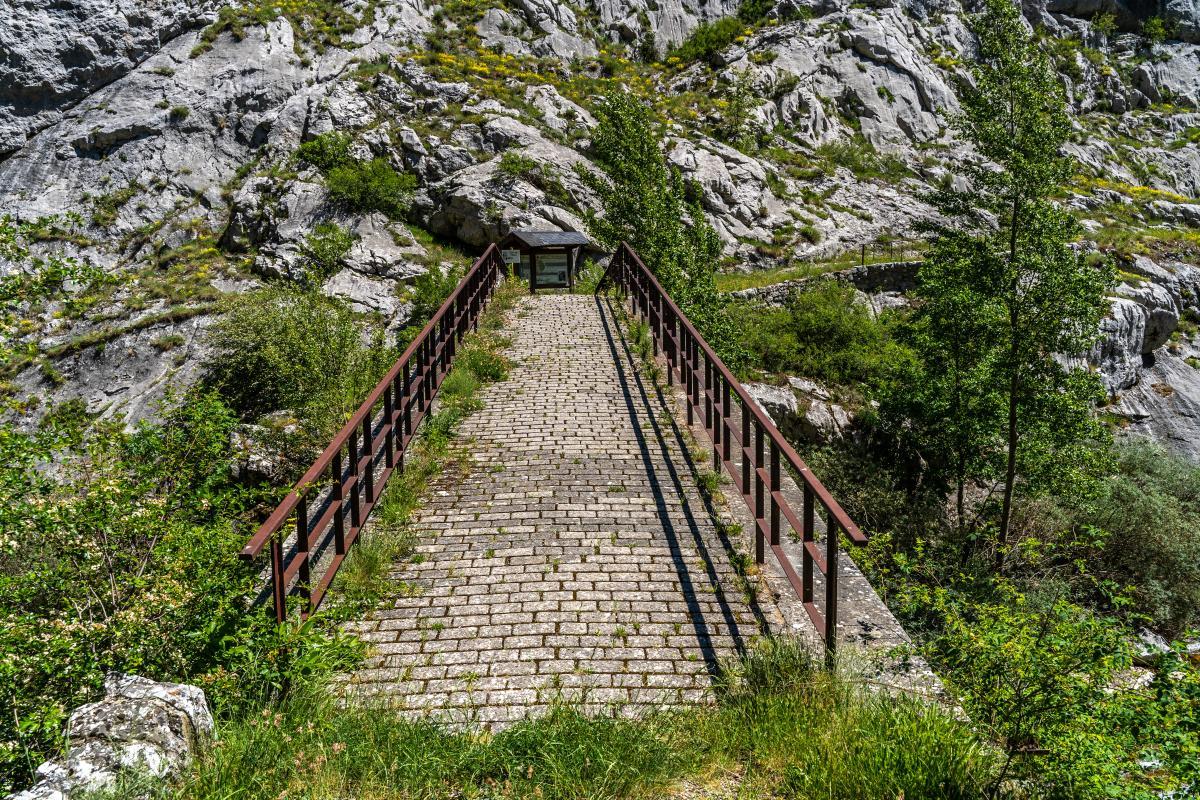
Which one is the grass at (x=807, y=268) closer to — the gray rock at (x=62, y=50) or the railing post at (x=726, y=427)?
the railing post at (x=726, y=427)

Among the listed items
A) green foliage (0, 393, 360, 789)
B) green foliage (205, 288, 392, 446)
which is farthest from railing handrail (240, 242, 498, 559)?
green foliage (205, 288, 392, 446)

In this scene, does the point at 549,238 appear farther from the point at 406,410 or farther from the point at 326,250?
the point at 406,410

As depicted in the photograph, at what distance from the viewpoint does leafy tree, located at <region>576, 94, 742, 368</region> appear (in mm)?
15719

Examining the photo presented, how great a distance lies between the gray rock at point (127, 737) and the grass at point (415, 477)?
3.99ft

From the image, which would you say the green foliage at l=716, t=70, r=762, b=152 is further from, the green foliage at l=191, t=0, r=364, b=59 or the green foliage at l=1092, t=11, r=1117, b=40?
the green foliage at l=1092, t=11, r=1117, b=40

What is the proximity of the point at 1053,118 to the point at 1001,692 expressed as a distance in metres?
13.2

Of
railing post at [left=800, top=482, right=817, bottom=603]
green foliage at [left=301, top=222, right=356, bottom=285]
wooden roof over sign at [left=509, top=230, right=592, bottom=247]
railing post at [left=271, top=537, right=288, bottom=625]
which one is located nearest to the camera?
railing post at [left=271, top=537, right=288, bottom=625]

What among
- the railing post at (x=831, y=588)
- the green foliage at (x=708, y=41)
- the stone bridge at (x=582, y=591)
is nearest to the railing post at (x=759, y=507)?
the stone bridge at (x=582, y=591)

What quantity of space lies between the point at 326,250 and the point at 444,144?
853 cm

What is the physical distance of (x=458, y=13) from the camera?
4188 cm

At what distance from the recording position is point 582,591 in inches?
Result: 201

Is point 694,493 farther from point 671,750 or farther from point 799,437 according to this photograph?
point 799,437

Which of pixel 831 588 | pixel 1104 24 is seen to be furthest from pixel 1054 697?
pixel 1104 24

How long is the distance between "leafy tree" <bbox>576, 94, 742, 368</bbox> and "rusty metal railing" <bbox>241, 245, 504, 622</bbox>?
7.12m
